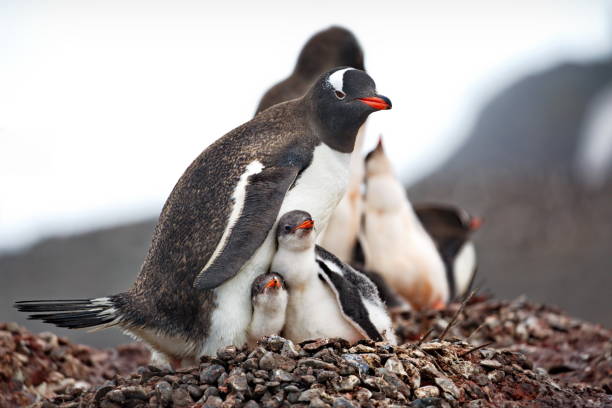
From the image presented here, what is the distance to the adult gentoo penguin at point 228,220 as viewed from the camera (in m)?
3.40

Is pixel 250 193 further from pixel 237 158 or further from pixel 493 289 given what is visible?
pixel 493 289

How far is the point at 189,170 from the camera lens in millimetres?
3830

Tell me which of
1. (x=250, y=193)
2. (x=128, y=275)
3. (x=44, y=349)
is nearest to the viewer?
(x=250, y=193)

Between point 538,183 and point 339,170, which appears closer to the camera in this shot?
point 339,170

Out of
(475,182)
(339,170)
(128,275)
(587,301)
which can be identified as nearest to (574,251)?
(587,301)

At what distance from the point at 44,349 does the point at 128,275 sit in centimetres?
625

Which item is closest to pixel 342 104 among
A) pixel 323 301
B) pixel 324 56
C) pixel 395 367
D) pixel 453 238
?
pixel 323 301

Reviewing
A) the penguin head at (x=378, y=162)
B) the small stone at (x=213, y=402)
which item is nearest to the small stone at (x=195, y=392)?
the small stone at (x=213, y=402)

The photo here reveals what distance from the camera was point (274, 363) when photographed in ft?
10.1

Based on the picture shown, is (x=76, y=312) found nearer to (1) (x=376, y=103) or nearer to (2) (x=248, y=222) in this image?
(2) (x=248, y=222)

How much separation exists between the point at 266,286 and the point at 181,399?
63cm

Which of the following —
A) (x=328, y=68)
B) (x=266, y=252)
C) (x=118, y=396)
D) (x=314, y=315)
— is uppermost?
(x=328, y=68)

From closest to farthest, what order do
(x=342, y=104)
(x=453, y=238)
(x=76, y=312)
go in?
(x=76, y=312)
(x=342, y=104)
(x=453, y=238)

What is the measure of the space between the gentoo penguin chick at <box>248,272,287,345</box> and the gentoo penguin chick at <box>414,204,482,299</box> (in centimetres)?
380
